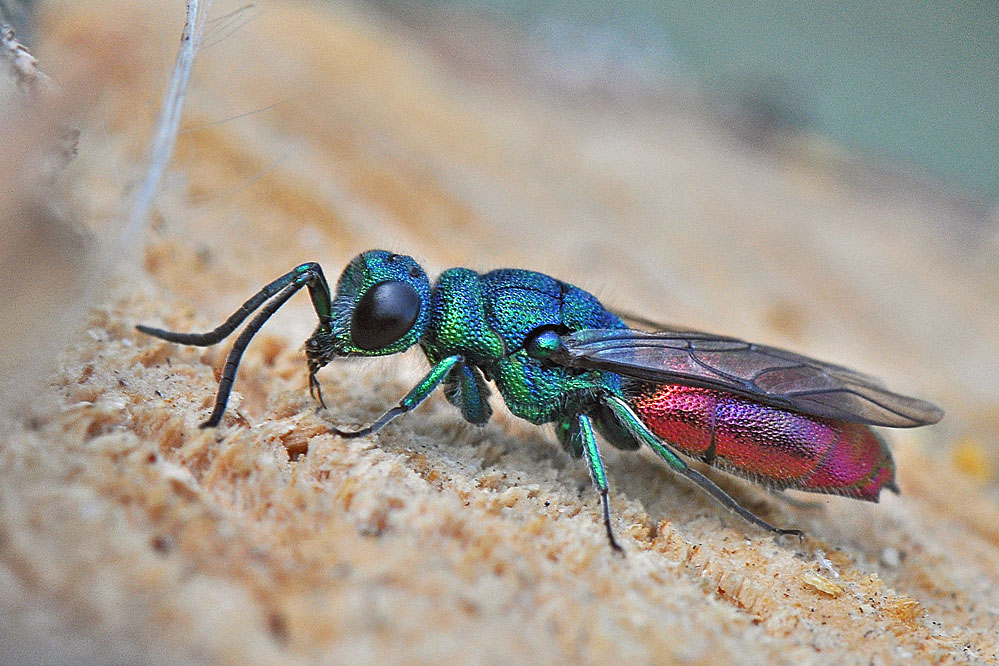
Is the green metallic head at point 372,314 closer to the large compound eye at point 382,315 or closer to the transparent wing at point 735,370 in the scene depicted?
the large compound eye at point 382,315

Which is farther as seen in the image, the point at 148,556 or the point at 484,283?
the point at 484,283

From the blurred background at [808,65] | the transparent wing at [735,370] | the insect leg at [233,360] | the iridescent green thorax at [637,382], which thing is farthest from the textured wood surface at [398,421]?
the blurred background at [808,65]

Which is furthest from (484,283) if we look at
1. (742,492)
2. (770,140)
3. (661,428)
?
(770,140)

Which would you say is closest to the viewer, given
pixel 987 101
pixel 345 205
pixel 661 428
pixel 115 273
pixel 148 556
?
pixel 148 556

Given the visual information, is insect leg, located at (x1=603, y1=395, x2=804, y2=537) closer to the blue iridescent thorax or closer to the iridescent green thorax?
the iridescent green thorax

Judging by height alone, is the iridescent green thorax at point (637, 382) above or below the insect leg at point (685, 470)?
above

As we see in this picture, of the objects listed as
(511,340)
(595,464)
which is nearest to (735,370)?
(595,464)

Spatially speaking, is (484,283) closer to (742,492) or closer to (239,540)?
(742,492)

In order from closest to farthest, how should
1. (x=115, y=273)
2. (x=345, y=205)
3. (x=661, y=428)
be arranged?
(x=115, y=273) → (x=661, y=428) → (x=345, y=205)
